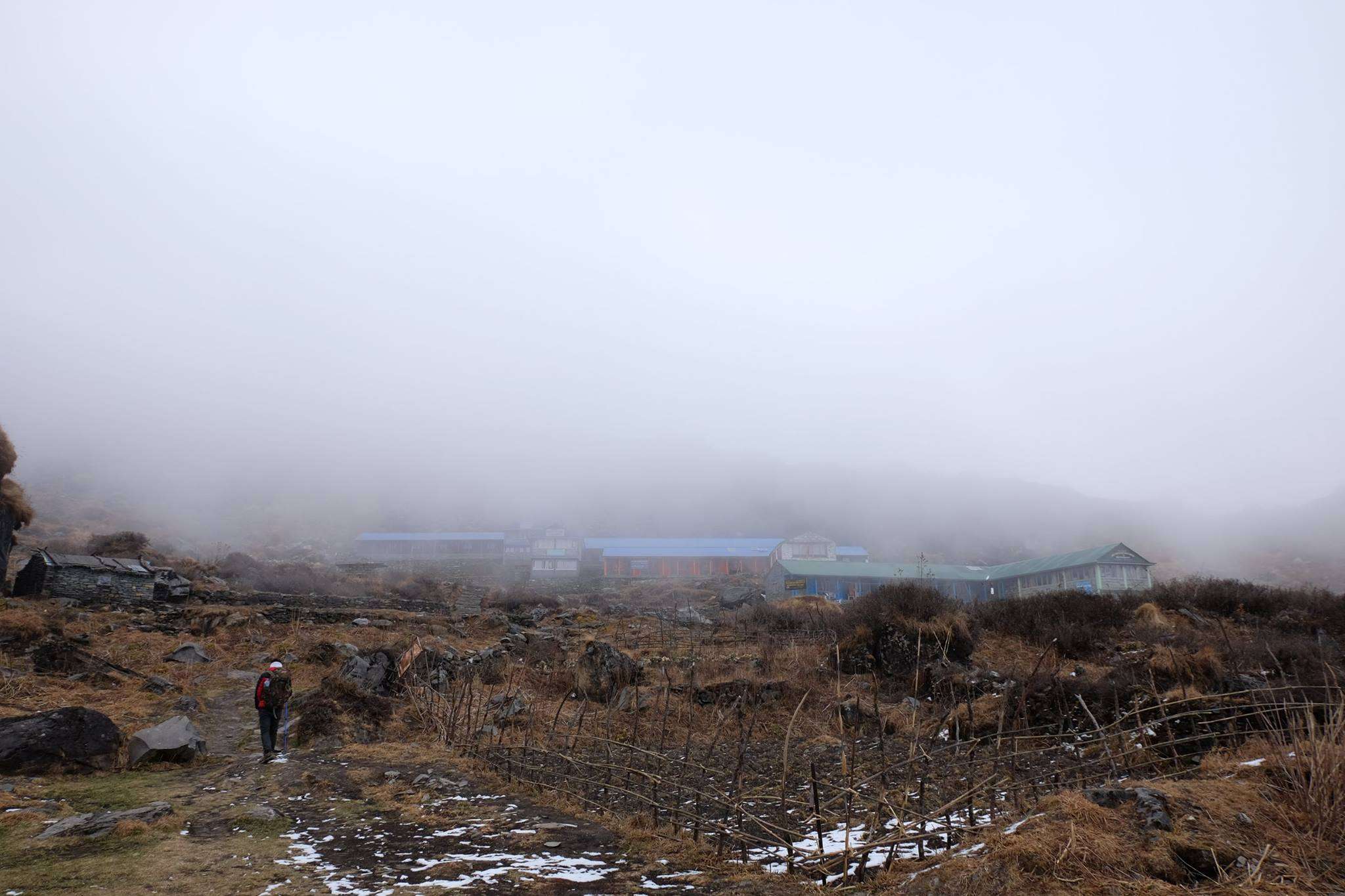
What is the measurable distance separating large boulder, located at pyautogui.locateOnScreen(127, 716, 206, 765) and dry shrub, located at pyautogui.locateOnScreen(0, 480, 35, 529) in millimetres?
23563

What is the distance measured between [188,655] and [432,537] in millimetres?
61264

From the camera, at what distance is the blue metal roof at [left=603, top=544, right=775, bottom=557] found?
221 feet

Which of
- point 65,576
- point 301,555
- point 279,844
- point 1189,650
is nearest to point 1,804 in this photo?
point 279,844

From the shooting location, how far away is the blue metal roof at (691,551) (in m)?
67.3

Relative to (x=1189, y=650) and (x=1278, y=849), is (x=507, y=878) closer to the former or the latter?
(x=1278, y=849)

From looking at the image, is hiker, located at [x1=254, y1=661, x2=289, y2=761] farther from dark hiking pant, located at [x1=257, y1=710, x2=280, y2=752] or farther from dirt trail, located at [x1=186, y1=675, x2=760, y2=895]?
dirt trail, located at [x1=186, y1=675, x2=760, y2=895]

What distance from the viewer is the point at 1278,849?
522 cm

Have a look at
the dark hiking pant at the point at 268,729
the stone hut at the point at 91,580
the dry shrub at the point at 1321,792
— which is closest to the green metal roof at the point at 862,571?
the stone hut at the point at 91,580

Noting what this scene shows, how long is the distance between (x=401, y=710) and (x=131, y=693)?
583cm

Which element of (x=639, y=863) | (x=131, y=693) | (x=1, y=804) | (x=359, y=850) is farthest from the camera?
(x=131, y=693)

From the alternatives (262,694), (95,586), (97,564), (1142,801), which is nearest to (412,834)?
(262,694)

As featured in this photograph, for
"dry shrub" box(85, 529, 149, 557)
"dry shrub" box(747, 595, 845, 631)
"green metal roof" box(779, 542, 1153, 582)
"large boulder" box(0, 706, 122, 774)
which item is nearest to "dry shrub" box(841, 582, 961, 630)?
"dry shrub" box(747, 595, 845, 631)

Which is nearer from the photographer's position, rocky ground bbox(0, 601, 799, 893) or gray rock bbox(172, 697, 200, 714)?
rocky ground bbox(0, 601, 799, 893)

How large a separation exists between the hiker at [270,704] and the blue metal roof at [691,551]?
182 feet
